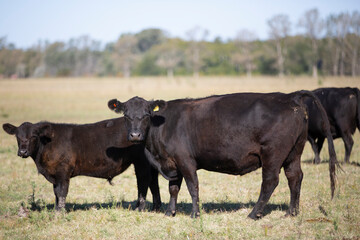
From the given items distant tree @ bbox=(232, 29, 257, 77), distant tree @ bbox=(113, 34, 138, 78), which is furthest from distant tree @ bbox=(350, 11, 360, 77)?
distant tree @ bbox=(113, 34, 138, 78)

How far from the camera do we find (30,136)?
715 centimetres

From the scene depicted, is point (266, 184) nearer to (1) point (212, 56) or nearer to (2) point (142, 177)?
(2) point (142, 177)

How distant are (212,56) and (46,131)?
281ft

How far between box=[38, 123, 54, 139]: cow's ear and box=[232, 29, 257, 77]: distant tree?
71.7m

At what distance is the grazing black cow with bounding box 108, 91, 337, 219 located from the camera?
642 cm

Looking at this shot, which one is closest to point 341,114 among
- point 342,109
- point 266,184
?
point 342,109

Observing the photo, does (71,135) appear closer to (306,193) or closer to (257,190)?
(257,190)

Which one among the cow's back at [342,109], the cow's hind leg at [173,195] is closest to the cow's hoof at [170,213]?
the cow's hind leg at [173,195]

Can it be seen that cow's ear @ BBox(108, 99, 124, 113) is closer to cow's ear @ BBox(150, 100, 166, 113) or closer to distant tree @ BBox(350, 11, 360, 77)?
cow's ear @ BBox(150, 100, 166, 113)

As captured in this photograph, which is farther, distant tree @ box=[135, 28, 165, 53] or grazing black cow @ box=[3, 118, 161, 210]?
distant tree @ box=[135, 28, 165, 53]

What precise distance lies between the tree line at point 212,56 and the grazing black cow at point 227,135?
33.1 metres

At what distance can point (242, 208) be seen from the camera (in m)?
7.47

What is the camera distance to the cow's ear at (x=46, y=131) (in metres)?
7.30

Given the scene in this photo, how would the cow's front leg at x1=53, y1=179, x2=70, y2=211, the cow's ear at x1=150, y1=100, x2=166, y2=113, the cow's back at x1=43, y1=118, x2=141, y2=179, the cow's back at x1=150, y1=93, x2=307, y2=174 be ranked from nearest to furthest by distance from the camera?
the cow's back at x1=150, y1=93, x2=307, y2=174, the cow's ear at x1=150, y1=100, x2=166, y2=113, the cow's front leg at x1=53, y1=179, x2=70, y2=211, the cow's back at x1=43, y1=118, x2=141, y2=179
